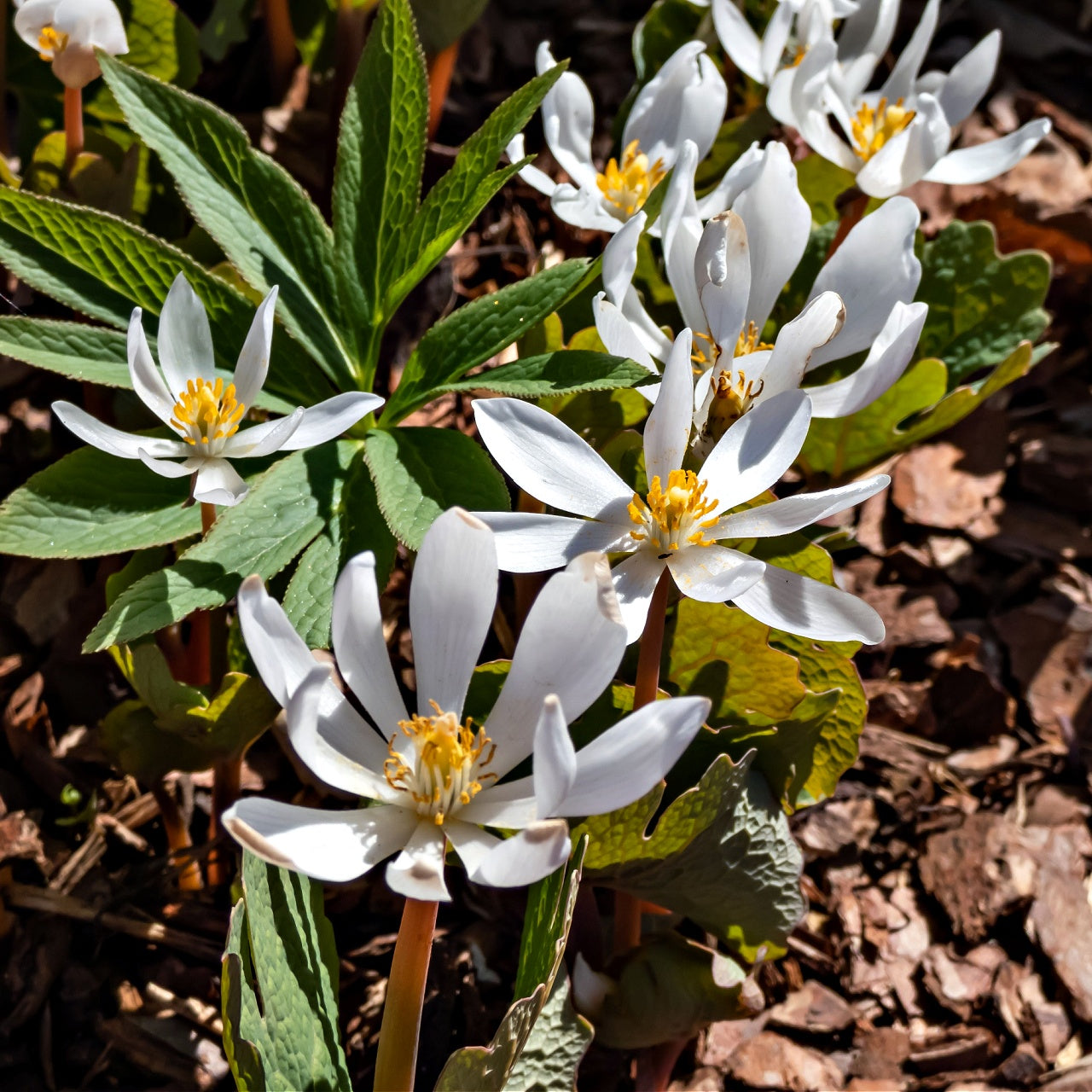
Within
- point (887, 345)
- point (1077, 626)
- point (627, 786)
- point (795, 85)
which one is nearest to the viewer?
point (627, 786)

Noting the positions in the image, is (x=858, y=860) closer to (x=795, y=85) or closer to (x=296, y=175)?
(x=795, y=85)

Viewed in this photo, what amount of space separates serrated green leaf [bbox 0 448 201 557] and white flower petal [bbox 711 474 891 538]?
1.95ft

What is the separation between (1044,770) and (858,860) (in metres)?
0.38

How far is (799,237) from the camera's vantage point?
139 centimetres

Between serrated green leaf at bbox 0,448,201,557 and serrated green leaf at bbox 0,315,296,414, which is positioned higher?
serrated green leaf at bbox 0,315,296,414

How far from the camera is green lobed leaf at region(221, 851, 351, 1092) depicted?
40.8 inches

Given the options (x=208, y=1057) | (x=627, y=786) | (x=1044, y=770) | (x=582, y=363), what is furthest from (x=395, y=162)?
(x=1044, y=770)

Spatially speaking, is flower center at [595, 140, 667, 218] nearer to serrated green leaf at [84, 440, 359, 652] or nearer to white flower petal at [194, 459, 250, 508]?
serrated green leaf at [84, 440, 359, 652]

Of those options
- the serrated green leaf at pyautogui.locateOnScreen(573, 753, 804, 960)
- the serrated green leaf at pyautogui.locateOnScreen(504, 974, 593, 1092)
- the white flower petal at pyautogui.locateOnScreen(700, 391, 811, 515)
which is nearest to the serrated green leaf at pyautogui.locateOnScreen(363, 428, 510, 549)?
the white flower petal at pyautogui.locateOnScreen(700, 391, 811, 515)

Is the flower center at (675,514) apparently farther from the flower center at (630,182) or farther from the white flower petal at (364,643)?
the flower center at (630,182)

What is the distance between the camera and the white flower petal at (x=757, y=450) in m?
1.15

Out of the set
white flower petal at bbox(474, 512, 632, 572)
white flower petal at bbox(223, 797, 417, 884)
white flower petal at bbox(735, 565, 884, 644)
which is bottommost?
white flower petal at bbox(223, 797, 417, 884)

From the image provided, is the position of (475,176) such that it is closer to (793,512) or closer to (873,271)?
(873,271)

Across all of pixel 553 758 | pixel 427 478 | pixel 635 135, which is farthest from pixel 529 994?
pixel 635 135
